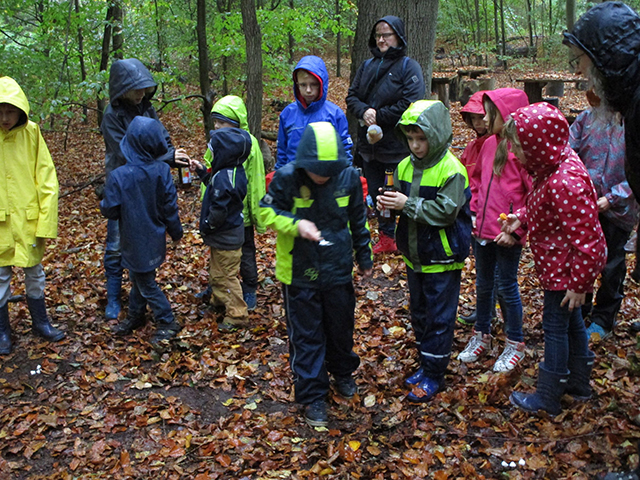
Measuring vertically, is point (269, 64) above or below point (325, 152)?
above

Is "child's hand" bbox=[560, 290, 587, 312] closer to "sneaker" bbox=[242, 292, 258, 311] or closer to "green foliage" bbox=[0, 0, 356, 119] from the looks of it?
"sneaker" bbox=[242, 292, 258, 311]

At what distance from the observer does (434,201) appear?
11.4 ft

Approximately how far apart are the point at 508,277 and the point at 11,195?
4.04 metres

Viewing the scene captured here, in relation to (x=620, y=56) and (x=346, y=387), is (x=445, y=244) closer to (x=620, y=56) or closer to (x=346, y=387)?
(x=346, y=387)

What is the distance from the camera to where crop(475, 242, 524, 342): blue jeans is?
387cm

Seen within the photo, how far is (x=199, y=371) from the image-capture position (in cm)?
434

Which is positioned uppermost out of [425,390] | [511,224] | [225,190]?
[225,190]

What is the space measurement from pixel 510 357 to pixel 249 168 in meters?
2.78

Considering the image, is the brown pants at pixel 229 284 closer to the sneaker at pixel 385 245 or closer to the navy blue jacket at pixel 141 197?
the navy blue jacket at pixel 141 197

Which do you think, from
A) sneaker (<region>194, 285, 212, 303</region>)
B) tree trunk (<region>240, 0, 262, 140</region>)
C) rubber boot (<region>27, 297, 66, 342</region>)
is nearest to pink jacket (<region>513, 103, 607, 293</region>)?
sneaker (<region>194, 285, 212, 303</region>)

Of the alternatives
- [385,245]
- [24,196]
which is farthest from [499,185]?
[24,196]

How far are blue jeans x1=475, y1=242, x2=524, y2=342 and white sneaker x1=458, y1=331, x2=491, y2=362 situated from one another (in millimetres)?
57

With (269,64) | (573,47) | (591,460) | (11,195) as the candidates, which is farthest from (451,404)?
(269,64)

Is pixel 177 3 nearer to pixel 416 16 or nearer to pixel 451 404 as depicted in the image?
pixel 416 16
